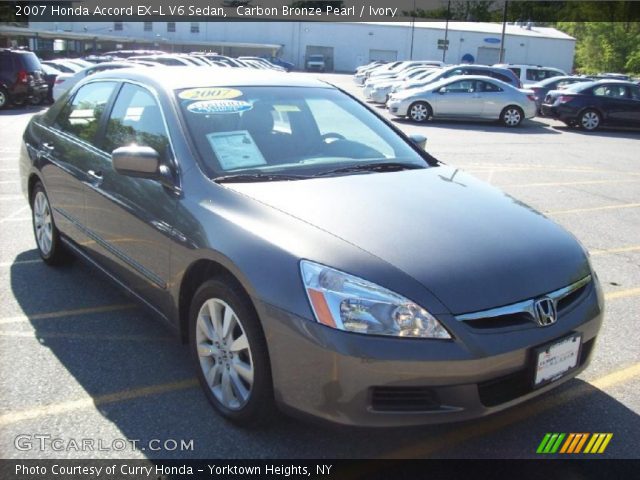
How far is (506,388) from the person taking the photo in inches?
99.7

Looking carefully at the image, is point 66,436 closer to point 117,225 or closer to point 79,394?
point 79,394

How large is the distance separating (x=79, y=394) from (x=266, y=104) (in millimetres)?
1976

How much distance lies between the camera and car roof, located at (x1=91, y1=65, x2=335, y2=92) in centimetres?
375

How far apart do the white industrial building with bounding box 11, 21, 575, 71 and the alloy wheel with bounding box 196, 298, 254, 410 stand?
64204 millimetres

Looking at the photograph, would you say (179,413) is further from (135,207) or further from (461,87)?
(461,87)

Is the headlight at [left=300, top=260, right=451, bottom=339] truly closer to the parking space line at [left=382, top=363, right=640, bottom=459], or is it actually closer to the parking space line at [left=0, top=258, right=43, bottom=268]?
the parking space line at [left=382, top=363, right=640, bottom=459]

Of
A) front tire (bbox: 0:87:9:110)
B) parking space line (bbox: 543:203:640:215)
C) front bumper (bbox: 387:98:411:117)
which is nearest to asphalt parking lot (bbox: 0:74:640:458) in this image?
parking space line (bbox: 543:203:640:215)

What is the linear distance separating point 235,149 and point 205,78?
2.35 feet

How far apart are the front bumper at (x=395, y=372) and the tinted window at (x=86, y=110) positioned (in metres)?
2.48

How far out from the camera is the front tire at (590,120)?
60.8 feet

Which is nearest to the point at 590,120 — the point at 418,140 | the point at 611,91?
the point at 611,91

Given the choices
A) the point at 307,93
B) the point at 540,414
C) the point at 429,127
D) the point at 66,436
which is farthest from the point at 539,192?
the point at 429,127

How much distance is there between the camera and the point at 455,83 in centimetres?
1858

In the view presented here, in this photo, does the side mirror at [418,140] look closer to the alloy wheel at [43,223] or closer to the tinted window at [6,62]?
the alloy wheel at [43,223]
